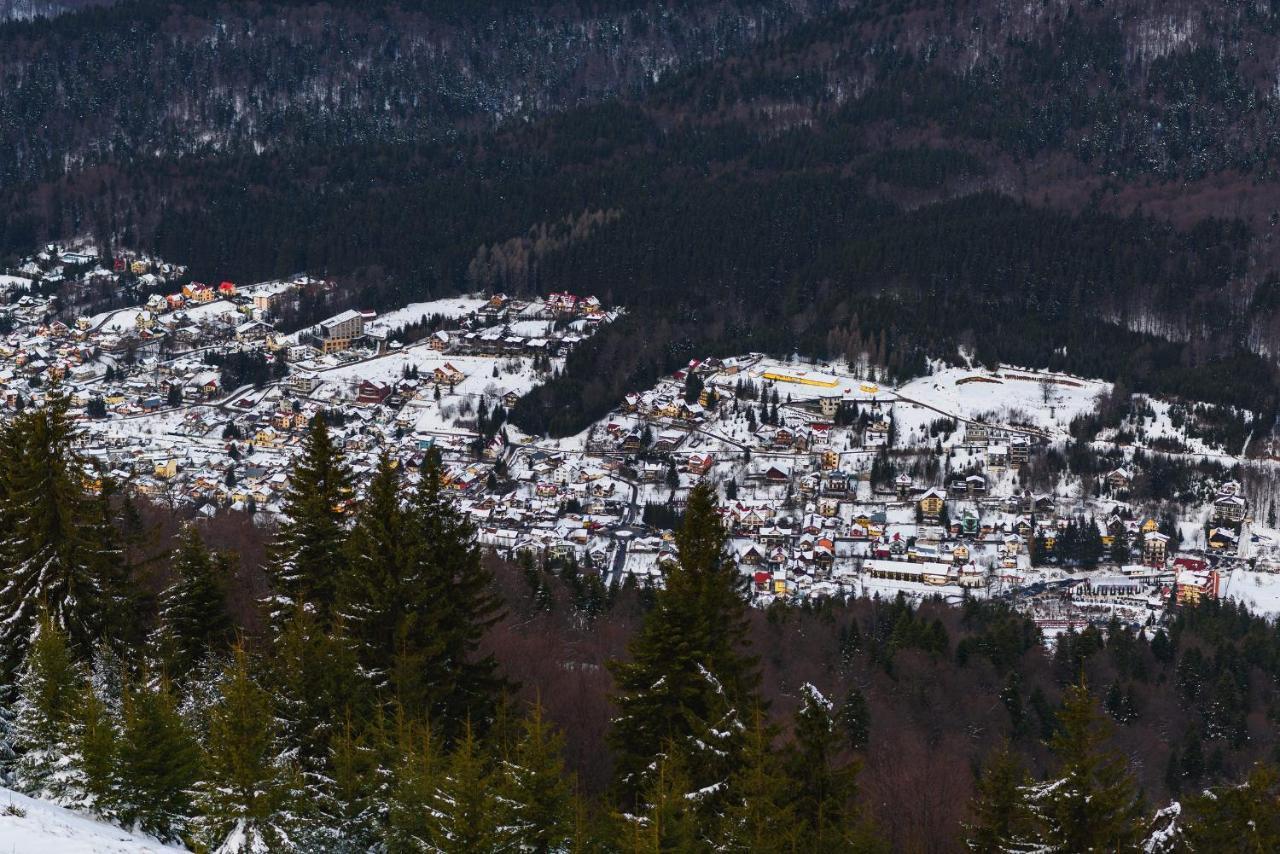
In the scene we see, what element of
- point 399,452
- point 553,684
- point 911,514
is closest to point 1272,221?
point 911,514

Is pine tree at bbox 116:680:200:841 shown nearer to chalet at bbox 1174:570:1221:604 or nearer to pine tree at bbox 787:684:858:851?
pine tree at bbox 787:684:858:851

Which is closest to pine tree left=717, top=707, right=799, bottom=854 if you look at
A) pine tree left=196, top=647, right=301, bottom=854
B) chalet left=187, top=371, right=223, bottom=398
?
pine tree left=196, top=647, right=301, bottom=854

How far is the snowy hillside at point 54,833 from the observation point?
15234 mm

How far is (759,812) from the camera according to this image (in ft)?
56.3

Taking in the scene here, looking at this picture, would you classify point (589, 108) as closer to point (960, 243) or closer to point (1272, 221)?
point (960, 243)

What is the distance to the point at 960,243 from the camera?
5089 inches

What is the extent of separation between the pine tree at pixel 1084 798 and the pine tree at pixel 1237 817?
184cm

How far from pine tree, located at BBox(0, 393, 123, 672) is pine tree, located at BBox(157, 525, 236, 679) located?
1.78m

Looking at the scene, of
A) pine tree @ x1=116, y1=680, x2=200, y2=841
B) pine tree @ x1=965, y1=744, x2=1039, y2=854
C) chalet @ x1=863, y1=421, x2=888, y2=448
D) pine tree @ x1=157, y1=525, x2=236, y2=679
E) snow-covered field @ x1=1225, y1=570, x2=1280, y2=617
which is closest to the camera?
pine tree @ x1=116, y1=680, x2=200, y2=841

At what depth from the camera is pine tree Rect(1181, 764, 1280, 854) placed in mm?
18609

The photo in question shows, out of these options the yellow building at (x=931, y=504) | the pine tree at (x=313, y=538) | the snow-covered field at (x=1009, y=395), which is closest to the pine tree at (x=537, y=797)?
the pine tree at (x=313, y=538)

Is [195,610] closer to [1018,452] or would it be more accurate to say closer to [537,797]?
[537,797]

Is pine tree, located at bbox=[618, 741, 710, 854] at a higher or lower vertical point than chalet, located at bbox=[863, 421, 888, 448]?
higher

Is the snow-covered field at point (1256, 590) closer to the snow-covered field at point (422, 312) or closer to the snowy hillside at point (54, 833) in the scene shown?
the snowy hillside at point (54, 833)
